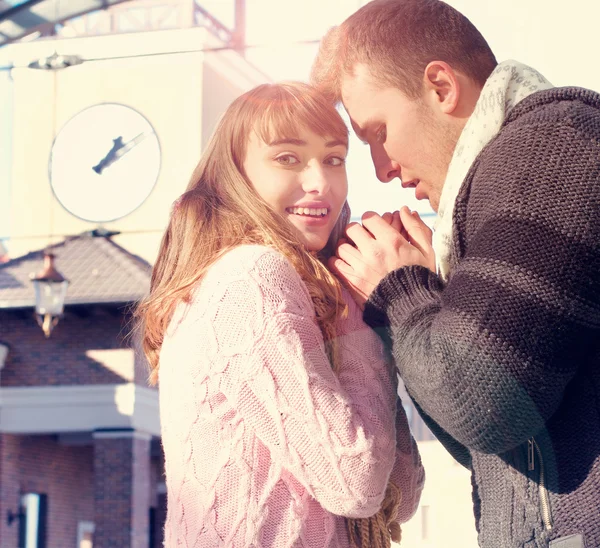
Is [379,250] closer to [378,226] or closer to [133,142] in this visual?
[378,226]

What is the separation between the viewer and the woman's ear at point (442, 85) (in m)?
1.41

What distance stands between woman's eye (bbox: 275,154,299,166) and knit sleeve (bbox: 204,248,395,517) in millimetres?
208

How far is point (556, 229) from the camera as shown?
40.4 inches

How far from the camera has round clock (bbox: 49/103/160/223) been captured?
12227 mm

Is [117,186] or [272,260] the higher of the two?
[117,186]

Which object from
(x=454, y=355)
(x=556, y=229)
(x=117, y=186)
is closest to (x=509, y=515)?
(x=454, y=355)

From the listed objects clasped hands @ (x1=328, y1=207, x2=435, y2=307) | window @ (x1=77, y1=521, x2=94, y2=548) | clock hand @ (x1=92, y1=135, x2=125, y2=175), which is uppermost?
clock hand @ (x1=92, y1=135, x2=125, y2=175)

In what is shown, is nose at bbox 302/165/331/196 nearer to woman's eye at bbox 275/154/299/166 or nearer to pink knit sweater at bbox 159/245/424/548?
woman's eye at bbox 275/154/299/166

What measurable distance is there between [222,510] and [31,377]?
9.16 m

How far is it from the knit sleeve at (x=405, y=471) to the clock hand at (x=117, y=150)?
10.9 metres

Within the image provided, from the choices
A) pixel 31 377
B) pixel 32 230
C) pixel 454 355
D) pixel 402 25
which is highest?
pixel 32 230

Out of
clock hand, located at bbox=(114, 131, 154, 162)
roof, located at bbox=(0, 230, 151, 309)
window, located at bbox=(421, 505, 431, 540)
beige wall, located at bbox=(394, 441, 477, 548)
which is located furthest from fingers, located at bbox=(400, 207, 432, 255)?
clock hand, located at bbox=(114, 131, 154, 162)

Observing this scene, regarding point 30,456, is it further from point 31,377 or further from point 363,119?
point 363,119

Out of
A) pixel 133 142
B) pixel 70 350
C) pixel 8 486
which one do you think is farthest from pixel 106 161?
pixel 8 486
